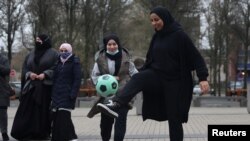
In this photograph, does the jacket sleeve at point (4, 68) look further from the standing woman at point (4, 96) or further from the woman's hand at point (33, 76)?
the woman's hand at point (33, 76)

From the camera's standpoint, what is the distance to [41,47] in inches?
497

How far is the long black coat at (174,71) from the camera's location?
8156 millimetres

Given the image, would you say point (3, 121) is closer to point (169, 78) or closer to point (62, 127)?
point (62, 127)

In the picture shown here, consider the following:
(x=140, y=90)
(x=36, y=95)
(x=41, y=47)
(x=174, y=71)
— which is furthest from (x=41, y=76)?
(x=174, y=71)

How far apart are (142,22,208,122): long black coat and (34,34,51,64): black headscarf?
465 centimetres

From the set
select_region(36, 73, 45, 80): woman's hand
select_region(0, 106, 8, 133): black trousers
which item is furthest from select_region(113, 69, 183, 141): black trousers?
select_region(0, 106, 8, 133): black trousers

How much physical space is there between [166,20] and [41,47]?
489 centimetres

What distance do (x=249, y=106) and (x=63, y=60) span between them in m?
12.3

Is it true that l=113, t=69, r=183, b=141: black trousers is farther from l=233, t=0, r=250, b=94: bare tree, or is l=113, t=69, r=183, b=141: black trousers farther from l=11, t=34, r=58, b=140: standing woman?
l=233, t=0, r=250, b=94: bare tree

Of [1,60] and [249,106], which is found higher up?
[1,60]

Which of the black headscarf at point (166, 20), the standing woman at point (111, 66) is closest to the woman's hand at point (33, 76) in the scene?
the standing woman at point (111, 66)

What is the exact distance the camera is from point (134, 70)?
1028 centimetres

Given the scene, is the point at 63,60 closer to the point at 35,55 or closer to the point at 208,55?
the point at 35,55

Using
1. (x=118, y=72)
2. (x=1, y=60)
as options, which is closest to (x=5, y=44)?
(x=1, y=60)
